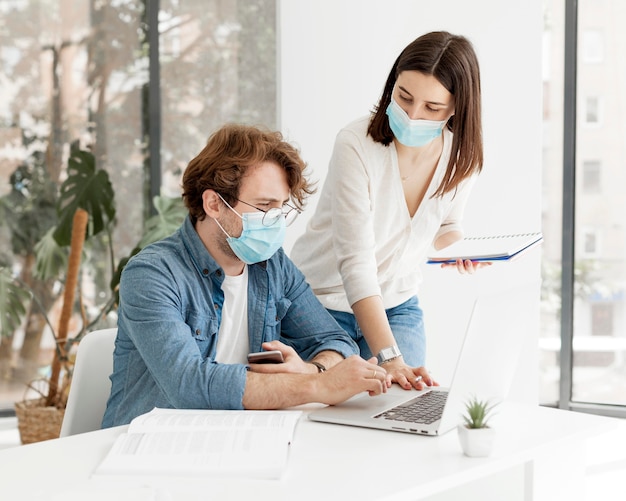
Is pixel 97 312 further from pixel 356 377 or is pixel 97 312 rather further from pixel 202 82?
pixel 356 377

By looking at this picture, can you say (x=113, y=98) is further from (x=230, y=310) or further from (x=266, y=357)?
(x=266, y=357)

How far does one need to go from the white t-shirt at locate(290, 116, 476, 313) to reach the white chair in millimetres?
614

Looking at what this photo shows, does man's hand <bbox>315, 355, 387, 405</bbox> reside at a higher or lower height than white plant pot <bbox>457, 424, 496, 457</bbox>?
higher

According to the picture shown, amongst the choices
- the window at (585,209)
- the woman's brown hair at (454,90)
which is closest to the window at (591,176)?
the window at (585,209)

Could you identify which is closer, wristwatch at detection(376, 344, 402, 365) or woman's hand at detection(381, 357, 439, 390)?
woman's hand at detection(381, 357, 439, 390)

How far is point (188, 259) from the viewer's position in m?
1.78

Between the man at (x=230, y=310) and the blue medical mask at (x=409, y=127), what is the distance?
29 cm

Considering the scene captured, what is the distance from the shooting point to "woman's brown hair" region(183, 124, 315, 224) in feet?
6.10

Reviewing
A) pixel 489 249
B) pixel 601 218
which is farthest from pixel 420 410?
pixel 601 218

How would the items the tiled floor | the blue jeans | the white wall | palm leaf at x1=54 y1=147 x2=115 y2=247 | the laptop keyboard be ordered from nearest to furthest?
the laptop keyboard < the blue jeans < the tiled floor < palm leaf at x1=54 y1=147 x2=115 y2=247 < the white wall

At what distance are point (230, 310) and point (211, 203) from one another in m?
0.24

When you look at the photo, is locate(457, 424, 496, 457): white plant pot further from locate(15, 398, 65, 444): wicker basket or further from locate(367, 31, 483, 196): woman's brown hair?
locate(15, 398, 65, 444): wicker basket

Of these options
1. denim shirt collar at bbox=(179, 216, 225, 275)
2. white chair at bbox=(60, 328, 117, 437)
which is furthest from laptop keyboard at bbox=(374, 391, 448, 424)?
white chair at bbox=(60, 328, 117, 437)

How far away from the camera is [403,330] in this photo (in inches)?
86.9
